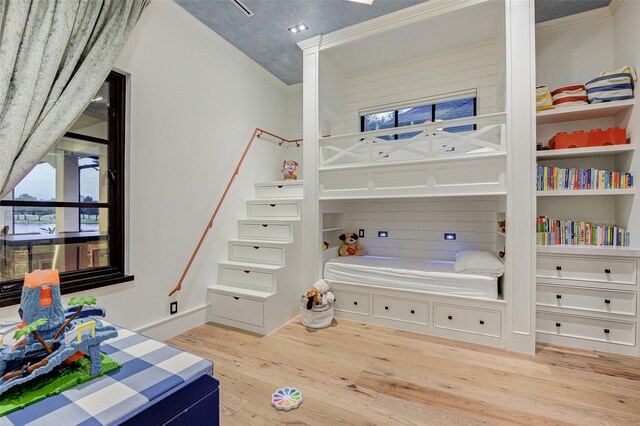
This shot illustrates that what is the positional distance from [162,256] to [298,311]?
152 cm

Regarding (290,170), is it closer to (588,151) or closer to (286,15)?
(286,15)

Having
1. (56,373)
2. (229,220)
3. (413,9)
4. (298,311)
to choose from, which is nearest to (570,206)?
(413,9)

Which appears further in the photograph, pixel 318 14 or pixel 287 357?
pixel 318 14

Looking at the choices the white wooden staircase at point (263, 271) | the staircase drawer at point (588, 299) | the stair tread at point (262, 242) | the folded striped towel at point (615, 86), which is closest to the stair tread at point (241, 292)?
the white wooden staircase at point (263, 271)

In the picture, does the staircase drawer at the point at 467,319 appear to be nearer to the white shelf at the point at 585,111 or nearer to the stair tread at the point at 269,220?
the stair tread at the point at 269,220

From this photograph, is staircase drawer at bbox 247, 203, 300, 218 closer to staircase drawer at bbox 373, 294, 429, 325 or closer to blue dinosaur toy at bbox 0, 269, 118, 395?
staircase drawer at bbox 373, 294, 429, 325

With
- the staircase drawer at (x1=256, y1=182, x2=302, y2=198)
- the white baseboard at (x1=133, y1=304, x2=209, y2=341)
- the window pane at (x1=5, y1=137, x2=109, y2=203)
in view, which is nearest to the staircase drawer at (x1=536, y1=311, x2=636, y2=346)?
the staircase drawer at (x1=256, y1=182, x2=302, y2=198)

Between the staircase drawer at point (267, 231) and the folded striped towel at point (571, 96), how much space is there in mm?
2824

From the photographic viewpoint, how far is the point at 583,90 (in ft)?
8.39

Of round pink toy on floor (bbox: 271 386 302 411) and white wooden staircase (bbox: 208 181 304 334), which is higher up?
white wooden staircase (bbox: 208 181 304 334)

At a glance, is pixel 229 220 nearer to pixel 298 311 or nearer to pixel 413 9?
pixel 298 311

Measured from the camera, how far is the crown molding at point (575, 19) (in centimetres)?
273

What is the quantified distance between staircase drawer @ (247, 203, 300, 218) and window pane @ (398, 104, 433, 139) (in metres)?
1.78

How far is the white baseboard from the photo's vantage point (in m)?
2.50
